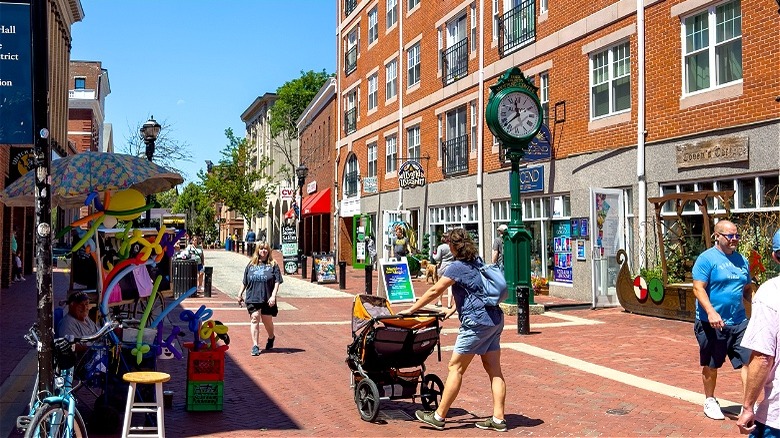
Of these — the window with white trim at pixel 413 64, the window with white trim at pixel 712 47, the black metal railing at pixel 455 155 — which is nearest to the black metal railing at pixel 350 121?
the window with white trim at pixel 413 64

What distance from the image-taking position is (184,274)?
2103 cm

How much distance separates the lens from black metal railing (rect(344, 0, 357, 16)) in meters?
38.1

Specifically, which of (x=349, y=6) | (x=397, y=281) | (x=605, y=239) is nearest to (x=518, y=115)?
(x=605, y=239)

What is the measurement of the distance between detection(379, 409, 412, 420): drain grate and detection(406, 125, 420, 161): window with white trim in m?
21.4

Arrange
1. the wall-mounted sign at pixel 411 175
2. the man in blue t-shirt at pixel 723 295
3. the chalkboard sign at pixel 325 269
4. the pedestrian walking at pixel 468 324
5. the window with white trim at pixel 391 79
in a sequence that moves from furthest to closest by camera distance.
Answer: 1. the window with white trim at pixel 391 79
2. the wall-mounted sign at pixel 411 175
3. the chalkboard sign at pixel 325 269
4. the man in blue t-shirt at pixel 723 295
5. the pedestrian walking at pixel 468 324

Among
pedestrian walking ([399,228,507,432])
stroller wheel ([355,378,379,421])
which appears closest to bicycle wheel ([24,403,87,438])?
stroller wheel ([355,378,379,421])

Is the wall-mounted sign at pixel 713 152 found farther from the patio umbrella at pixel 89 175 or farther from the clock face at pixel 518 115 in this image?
the patio umbrella at pixel 89 175

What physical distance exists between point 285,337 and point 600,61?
10.4 meters

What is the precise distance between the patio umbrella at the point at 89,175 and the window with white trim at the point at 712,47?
11.3m

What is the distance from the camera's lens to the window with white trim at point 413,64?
97.8 feet

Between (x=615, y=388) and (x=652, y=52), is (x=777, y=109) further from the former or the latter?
(x=615, y=388)

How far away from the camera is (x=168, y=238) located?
27.9 ft

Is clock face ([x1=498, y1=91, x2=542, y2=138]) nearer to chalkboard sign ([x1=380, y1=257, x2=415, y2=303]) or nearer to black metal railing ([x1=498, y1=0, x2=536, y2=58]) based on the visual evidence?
chalkboard sign ([x1=380, y1=257, x2=415, y2=303])

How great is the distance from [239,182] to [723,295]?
58.9 m
